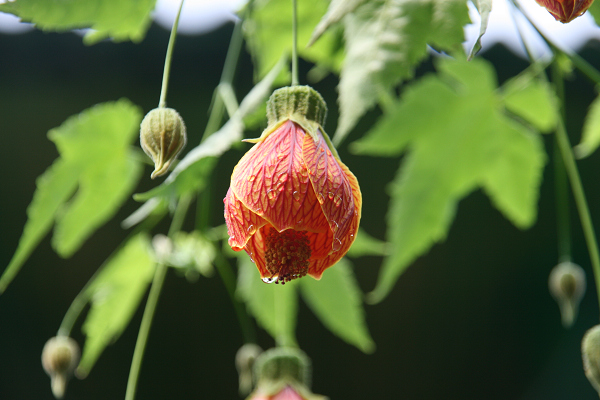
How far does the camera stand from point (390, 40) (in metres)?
0.40

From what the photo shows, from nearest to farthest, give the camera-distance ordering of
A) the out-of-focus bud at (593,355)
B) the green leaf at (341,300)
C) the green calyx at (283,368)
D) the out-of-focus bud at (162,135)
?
the out-of-focus bud at (162,135) → the out-of-focus bud at (593,355) → the green calyx at (283,368) → the green leaf at (341,300)

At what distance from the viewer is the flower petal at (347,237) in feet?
0.98

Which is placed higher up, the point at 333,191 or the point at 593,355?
the point at 333,191

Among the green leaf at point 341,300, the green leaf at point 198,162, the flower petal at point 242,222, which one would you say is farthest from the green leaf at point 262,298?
the flower petal at point 242,222

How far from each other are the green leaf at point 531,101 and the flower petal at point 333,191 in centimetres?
40

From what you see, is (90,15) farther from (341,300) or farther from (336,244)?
(341,300)

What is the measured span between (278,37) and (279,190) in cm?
37

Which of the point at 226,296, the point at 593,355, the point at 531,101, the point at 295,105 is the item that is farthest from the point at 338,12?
the point at 226,296

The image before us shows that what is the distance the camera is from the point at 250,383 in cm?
76

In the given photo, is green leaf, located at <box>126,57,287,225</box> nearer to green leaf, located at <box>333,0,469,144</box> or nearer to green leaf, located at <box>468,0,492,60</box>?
green leaf, located at <box>333,0,469,144</box>

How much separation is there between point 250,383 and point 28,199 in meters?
1.16

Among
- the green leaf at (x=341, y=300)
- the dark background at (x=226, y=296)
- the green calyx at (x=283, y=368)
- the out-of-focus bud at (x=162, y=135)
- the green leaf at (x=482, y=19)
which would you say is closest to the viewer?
the green leaf at (x=482, y=19)

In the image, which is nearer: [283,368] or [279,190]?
[279,190]

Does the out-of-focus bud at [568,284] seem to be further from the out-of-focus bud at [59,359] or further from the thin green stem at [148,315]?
the out-of-focus bud at [59,359]
